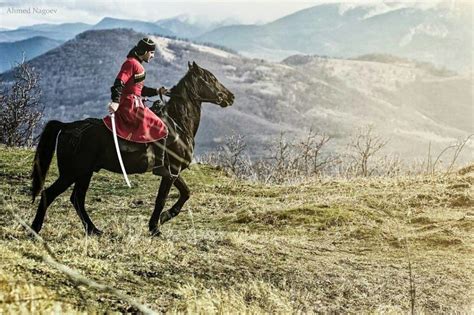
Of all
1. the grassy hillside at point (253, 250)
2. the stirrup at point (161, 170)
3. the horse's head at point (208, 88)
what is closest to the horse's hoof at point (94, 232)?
the grassy hillside at point (253, 250)

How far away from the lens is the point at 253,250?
7.68 metres

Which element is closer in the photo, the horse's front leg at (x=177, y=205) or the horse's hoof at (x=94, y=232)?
A: the horse's hoof at (x=94, y=232)

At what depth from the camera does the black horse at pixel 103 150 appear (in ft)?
24.2

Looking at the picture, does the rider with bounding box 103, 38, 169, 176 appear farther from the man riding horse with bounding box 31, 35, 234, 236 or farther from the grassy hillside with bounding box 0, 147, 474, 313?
the grassy hillside with bounding box 0, 147, 474, 313

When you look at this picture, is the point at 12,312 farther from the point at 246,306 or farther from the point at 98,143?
the point at 98,143

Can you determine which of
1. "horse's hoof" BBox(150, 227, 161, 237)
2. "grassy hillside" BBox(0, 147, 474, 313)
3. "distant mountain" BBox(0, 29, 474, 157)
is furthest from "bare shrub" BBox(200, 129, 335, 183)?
"distant mountain" BBox(0, 29, 474, 157)

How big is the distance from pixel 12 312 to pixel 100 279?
161 centimetres

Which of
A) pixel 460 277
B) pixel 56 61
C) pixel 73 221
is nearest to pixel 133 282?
pixel 73 221

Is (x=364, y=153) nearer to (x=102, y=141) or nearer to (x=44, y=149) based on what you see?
(x=102, y=141)

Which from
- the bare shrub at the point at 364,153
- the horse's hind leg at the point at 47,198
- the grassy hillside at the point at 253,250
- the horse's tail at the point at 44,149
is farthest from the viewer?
the bare shrub at the point at 364,153

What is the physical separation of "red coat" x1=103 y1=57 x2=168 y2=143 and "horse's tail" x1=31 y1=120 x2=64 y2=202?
1.99ft

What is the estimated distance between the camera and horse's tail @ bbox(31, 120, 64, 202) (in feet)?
24.4

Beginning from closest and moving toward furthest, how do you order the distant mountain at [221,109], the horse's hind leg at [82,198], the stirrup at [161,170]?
the horse's hind leg at [82,198], the stirrup at [161,170], the distant mountain at [221,109]

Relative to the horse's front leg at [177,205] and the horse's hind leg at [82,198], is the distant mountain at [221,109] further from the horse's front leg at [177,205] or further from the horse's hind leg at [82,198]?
the horse's hind leg at [82,198]
